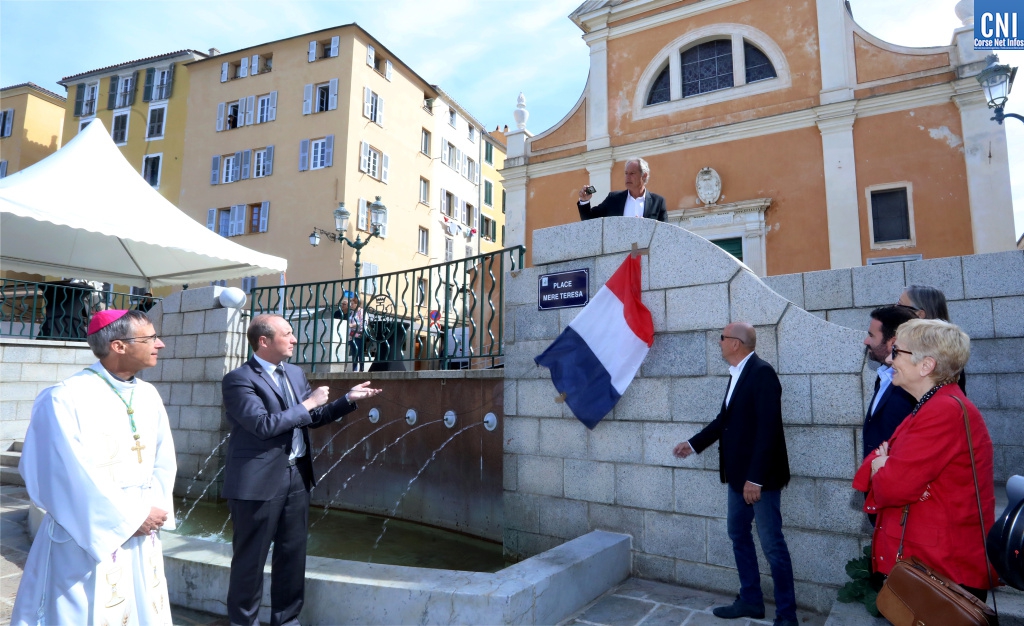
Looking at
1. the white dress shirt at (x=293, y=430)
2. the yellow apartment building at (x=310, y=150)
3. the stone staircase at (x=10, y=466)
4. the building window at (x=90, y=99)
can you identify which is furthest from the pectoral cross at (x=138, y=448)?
the building window at (x=90, y=99)

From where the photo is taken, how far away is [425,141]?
114 feet

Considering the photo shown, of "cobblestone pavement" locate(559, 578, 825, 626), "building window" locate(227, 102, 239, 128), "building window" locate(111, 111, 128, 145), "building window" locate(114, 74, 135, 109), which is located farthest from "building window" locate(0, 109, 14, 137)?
"cobblestone pavement" locate(559, 578, 825, 626)

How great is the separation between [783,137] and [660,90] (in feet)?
13.4

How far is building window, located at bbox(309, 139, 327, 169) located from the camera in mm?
28797

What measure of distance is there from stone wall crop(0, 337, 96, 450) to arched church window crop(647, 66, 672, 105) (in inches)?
622

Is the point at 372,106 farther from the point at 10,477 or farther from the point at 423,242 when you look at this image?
the point at 10,477

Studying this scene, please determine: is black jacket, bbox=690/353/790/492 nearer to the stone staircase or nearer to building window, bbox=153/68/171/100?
the stone staircase

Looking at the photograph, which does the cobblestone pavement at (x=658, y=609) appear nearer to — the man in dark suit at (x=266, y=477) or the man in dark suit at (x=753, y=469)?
the man in dark suit at (x=753, y=469)

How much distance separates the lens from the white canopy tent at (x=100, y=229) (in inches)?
363

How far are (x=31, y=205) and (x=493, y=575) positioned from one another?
29.0 feet

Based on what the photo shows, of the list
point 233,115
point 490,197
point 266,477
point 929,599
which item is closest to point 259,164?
point 233,115

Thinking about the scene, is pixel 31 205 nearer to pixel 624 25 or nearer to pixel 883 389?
pixel 883 389

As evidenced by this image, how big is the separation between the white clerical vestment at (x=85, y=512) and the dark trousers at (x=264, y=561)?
0.65 meters

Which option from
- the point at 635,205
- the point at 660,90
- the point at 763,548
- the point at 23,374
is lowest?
the point at 763,548
